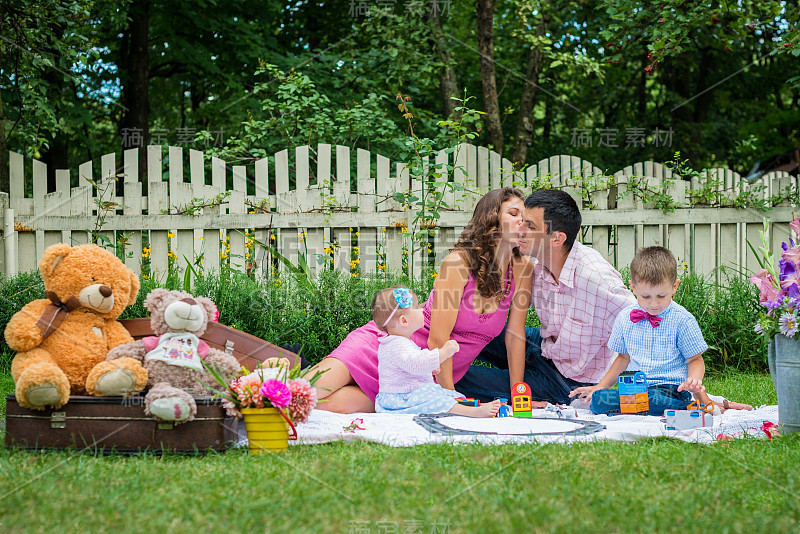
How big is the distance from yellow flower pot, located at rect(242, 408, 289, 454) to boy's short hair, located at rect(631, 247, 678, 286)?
2.06 m

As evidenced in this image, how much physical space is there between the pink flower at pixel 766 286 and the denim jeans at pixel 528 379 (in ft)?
4.22

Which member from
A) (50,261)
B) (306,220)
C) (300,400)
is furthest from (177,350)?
(306,220)

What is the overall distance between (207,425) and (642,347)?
2.33m

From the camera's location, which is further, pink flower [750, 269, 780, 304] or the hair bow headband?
the hair bow headband

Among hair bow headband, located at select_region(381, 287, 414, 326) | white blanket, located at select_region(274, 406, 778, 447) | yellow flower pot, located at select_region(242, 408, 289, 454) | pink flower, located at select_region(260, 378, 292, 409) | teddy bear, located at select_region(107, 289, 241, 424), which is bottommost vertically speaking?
white blanket, located at select_region(274, 406, 778, 447)

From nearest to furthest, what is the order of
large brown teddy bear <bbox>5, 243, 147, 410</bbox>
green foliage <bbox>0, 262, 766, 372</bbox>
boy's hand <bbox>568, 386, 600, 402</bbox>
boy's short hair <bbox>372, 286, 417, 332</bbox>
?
large brown teddy bear <bbox>5, 243, 147, 410</bbox>, boy's short hair <bbox>372, 286, 417, 332</bbox>, boy's hand <bbox>568, 386, 600, 402</bbox>, green foliage <bbox>0, 262, 766, 372</bbox>

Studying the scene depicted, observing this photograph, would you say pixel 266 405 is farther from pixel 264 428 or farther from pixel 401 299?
pixel 401 299

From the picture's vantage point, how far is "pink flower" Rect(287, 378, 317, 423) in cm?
295

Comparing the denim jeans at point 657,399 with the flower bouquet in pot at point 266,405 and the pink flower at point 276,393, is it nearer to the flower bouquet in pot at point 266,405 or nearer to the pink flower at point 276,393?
the flower bouquet in pot at point 266,405

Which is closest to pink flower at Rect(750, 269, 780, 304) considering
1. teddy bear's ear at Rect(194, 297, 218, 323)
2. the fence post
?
teddy bear's ear at Rect(194, 297, 218, 323)

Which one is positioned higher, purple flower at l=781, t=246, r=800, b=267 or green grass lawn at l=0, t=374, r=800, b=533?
purple flower at l=781, t=246, r=800, b=267

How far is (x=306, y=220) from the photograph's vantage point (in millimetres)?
5961

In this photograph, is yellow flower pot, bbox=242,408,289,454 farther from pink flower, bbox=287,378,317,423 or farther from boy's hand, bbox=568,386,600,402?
boy's hand, bbox=568,386,600,402

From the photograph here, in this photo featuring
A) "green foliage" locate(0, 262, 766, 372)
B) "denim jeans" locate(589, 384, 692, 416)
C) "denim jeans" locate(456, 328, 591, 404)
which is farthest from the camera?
"green foliage" locate(0, 262, 766, 372)
